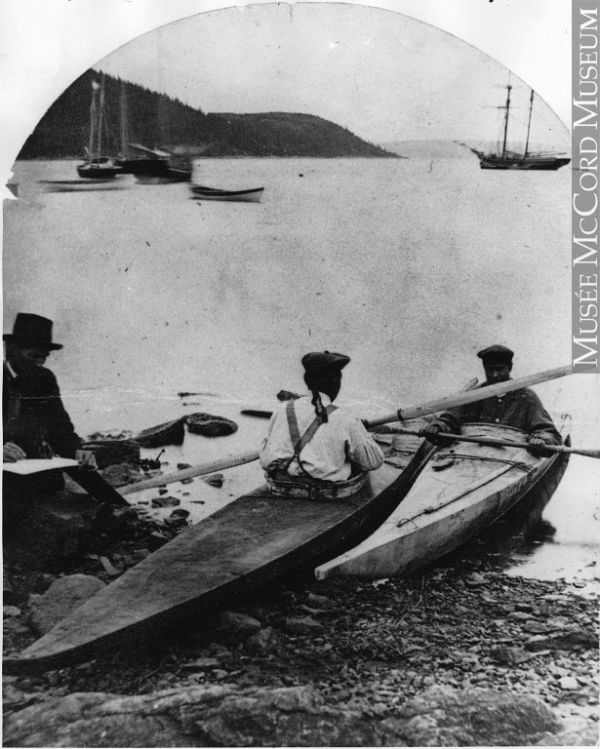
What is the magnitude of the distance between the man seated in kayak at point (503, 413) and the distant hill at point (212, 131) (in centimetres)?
161

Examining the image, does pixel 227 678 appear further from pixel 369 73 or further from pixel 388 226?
pixel 369 73

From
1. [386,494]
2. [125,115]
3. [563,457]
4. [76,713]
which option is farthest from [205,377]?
[563,457]

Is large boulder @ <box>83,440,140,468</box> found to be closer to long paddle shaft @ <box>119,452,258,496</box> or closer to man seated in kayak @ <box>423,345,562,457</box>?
long paddle shaft @ <box>119,452,258,496</box>

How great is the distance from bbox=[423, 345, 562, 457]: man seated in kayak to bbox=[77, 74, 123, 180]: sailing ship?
285cm

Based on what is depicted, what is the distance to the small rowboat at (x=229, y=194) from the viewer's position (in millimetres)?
4742

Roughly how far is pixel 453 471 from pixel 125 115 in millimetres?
3336

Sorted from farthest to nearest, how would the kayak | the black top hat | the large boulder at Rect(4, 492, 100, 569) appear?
the black top hat < the large boulder at Rect(4, 492, 100, 569) < the kayak

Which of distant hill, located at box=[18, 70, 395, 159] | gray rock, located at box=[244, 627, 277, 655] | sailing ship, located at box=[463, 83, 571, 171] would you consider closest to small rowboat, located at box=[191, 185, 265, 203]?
distant hill, located at box=[18, 70, 395, 159]

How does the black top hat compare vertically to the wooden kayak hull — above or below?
above

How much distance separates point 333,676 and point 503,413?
2.43m

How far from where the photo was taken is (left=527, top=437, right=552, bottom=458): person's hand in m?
4.86

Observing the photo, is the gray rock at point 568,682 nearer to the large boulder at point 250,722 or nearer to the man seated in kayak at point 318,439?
the large boulder at point 250,722

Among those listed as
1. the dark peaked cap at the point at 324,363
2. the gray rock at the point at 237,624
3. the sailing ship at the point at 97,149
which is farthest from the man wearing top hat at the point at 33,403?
the dark peaked cap at the point at 324,363

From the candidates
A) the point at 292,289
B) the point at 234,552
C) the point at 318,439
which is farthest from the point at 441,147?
the point at 234,552
